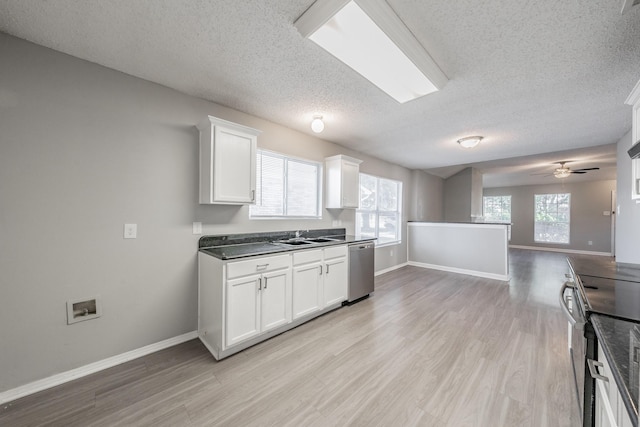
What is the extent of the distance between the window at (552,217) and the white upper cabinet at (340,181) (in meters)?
8.61

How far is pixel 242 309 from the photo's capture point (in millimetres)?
2158

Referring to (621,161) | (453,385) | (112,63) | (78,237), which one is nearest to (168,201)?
(78,237)

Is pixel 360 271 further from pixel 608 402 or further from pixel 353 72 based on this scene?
pixel 608 402

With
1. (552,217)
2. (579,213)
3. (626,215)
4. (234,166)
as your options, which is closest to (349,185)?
(234,166)

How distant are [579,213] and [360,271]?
908 cm

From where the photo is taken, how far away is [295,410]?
1566 millimetres

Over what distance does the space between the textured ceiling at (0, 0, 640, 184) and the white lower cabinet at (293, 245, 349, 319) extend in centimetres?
172

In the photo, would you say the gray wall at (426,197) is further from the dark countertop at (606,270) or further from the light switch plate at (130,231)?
the light switch plate at (130,231)

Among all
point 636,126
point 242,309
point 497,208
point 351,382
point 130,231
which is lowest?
point 351,382

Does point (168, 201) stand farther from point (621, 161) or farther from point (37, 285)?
point (621, 161)

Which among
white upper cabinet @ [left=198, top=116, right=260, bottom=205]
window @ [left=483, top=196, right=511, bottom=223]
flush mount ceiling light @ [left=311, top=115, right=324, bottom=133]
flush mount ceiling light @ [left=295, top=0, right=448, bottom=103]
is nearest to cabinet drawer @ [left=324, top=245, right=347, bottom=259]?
white upper cabinet @ [left=198, top=116, right=260, bottom=205]

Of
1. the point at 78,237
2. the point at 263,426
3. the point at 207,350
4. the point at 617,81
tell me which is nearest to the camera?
the point at 263,426

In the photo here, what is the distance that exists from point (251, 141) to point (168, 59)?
0.93m

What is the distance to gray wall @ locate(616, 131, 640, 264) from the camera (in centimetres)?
295
